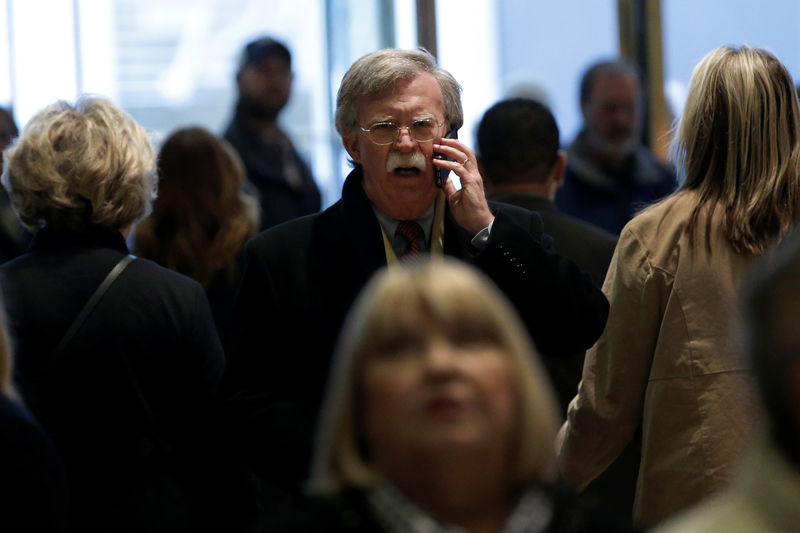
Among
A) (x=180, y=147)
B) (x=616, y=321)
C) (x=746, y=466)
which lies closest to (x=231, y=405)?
(x=616, y=321)

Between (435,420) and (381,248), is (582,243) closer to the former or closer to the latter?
(381,248)

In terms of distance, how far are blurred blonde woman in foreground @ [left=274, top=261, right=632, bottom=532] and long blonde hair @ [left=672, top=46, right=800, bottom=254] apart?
1480mm

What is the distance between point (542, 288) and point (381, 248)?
388 mm

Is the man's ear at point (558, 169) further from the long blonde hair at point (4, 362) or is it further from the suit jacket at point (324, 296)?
the long blonde hair at point (4, 362)

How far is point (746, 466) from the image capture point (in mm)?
1813

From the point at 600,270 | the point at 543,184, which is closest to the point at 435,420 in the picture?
the point at 600,270

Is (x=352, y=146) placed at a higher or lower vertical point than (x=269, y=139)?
higher

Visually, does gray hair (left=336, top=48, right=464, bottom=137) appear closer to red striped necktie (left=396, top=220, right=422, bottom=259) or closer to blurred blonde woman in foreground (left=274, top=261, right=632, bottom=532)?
red striped necktie (left=396, top=220, right=422, bottom=259)

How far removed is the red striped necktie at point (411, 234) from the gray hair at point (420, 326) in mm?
1323

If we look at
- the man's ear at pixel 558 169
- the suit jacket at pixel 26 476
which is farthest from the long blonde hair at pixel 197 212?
the suit jacket at pixel 26 476

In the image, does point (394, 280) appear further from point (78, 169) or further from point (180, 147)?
point (180, 147)

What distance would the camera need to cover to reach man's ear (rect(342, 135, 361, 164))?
3.45m

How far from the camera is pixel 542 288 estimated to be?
3.16 metres

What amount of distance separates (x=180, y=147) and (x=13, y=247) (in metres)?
1.05
